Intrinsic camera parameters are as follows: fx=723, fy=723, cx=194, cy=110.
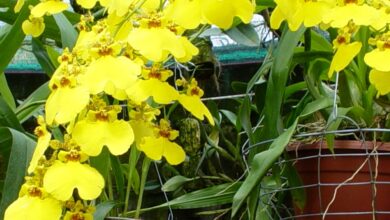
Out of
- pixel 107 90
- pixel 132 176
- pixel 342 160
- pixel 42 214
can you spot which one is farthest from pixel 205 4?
pixel 132 176

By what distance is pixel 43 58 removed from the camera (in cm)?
111

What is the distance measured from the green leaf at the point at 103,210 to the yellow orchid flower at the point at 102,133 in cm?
25

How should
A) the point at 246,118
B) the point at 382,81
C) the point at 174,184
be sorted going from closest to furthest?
1. the point at 382,81
2. the point at 246,118
3. the point at 174,184

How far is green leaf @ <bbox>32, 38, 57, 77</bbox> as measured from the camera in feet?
3.62

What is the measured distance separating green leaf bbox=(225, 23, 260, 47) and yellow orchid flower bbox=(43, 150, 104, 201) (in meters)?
0.45

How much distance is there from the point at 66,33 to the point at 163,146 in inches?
9.8

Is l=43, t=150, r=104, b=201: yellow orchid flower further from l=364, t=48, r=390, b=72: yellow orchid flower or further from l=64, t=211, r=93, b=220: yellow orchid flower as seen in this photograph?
l=364, t=48, r=390, b=72: yellow orchid flower

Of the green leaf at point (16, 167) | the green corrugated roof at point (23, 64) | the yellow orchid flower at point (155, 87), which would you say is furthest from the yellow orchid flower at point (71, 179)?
the green corrugated roof at point (23, 64)

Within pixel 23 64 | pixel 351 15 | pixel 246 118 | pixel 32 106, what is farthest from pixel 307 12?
pixel 23 64

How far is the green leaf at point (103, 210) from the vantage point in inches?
34.9

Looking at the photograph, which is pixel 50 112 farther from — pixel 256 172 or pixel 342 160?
pixel 342 160

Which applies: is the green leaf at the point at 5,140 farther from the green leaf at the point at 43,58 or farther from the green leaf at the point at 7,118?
the green leaf at the point at 43,58

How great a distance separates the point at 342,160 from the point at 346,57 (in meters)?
Answer: 0.16

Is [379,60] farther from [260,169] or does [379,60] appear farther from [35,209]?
[35,209]
